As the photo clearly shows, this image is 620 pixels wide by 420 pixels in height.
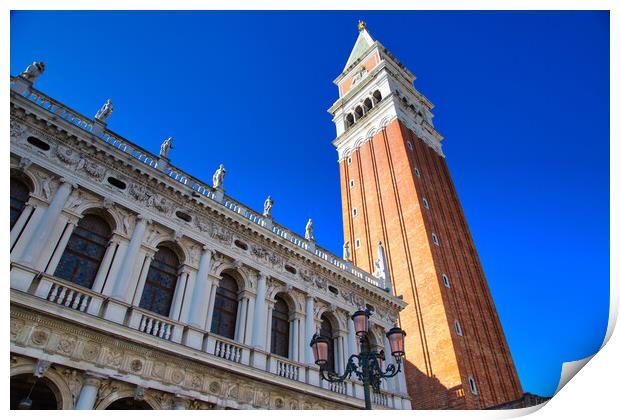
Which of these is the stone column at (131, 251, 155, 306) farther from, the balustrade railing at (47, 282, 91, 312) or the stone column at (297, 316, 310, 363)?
the stone column at (297, 316, 310, 363)

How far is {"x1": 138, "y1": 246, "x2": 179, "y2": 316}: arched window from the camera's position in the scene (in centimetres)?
1233

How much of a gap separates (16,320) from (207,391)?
187 inches

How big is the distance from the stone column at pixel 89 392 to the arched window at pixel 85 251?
8.59ft

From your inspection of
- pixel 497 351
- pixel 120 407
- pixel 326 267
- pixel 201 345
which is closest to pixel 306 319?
pixel 326 267

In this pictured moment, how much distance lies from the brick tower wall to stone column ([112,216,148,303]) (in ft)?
51.2

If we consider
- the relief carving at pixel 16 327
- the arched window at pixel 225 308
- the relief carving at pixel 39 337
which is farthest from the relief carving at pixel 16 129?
the arched window at pixel 225 308

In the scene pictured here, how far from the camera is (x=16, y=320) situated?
9234 millimetres

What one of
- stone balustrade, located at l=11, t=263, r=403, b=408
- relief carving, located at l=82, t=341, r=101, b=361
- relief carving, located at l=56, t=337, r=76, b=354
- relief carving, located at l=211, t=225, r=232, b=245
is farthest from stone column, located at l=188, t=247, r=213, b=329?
relief carving, located at l=56, t=337, r=76, b=354

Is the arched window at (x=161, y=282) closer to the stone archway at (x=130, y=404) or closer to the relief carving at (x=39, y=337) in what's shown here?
the stone archway at (x=130, y=404)

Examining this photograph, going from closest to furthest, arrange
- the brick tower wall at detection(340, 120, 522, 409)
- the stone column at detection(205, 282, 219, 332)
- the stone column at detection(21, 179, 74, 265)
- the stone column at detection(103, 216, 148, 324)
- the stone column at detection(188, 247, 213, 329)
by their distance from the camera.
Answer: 1. the stone column at detection(21, 179, 74, 265)
2. the stone column at detection(103, 216, 148, 324)
3. the stone column at detection(188, 247, 213, 329)
4. the stone column at detection(205, 282, 219, 332)
5. the brick tower wall at detection(340, 120, 522, 409)

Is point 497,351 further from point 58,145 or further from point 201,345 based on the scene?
point 58,145

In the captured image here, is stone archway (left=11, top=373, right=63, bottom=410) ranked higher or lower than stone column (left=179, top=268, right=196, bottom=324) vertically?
lower

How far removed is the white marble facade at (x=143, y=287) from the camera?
9.83 m

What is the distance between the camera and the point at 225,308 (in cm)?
1395
